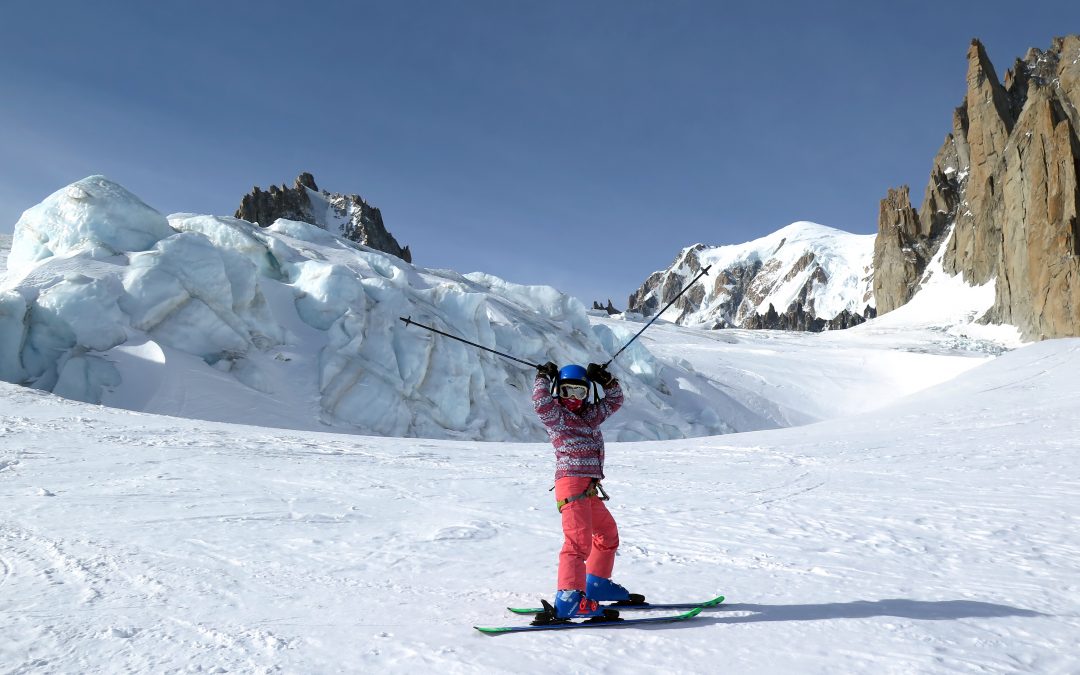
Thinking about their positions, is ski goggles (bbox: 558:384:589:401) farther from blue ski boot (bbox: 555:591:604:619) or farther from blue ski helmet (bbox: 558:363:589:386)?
blue ski boot (bbox: 555:591:604:619)

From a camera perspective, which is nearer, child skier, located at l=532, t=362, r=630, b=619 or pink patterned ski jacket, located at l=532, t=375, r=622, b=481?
child skier, located at l=532, t=362, r=630, b=619

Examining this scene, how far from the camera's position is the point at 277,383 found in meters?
18.3

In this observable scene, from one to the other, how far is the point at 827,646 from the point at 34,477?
7486 mm

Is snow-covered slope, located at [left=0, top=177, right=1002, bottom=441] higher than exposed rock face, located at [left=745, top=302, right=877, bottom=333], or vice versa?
exposed rock face, located at [left=745, top=302, right=877, bottom=333]

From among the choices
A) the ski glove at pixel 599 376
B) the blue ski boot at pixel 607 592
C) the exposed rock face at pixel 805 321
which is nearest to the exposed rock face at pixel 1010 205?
the exposed rock face at pixel 805 321

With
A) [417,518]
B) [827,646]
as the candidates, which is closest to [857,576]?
[827,646]

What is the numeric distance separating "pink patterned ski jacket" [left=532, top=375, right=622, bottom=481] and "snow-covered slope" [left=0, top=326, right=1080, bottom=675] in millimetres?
860

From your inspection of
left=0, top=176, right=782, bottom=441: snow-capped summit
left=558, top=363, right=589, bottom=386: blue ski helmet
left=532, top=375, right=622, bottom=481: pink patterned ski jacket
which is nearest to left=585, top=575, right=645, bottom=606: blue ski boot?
left=532, top=375, right=622, bottom=481: pink patterned ski jacket

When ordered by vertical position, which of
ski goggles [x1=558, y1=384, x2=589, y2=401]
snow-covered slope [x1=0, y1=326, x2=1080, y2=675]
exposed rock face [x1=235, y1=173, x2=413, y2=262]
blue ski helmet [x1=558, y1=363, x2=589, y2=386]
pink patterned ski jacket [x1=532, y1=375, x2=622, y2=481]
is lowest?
snow-covered slope [x1=0, y1=326, x2=1080, y2=675]

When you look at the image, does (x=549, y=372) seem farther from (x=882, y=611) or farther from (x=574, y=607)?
(x=882, y=611)

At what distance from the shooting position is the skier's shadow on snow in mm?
3578

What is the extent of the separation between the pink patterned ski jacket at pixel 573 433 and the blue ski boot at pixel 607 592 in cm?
61

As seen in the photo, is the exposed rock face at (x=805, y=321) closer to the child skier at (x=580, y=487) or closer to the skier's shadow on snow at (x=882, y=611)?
the skier's shadow on snow at (x=882, y=611)

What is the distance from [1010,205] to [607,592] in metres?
67.2
